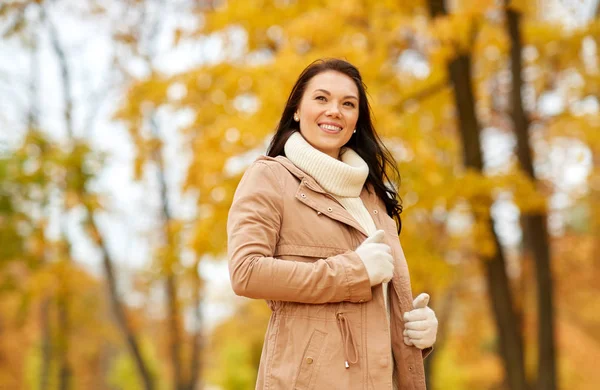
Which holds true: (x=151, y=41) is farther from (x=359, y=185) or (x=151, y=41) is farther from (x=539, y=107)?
(x=359, y=185)

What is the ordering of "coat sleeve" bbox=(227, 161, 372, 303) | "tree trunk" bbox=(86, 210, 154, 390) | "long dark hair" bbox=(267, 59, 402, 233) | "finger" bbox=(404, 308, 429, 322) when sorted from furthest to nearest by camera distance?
1. "tree trunk" bbox=(86, 210, 154, 390)
2. "long dark hair" bbox=(267, 59, 402, 233)
3. "finger" bbox=(404, 308, 429, 322)
4. "coat sleeve" bbox=(227, 161, 372, 303)

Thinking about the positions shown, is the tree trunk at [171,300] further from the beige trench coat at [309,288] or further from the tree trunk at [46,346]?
the beige trench coat at [309,288]

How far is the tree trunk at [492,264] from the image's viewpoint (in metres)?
7.13

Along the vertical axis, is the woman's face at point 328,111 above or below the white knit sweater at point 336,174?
above

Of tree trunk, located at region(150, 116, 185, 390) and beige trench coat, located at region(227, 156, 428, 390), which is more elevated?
tree trunk, located at region(150, 116, 185, 390)

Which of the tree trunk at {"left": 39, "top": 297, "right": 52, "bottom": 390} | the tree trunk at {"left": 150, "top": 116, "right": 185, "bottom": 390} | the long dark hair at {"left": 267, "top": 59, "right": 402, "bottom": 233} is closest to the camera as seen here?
the long dark hair at {"left": 267, "top": 59, "right": 402, "bottom": 233}

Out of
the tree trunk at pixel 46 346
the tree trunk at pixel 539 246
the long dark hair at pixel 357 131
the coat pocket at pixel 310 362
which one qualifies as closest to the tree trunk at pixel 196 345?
the tree trunk at pixel 46 346

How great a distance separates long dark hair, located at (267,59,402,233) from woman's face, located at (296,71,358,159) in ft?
0.10

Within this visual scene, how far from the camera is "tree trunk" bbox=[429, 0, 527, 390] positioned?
23.4ft

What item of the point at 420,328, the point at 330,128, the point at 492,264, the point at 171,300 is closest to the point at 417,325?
the point at 420,328

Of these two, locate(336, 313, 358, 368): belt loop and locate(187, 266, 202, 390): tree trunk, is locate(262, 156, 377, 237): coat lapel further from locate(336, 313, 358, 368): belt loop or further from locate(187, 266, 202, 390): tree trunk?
locate(187, 266, 202, 390): tree trunk

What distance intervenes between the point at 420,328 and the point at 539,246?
6.51 m

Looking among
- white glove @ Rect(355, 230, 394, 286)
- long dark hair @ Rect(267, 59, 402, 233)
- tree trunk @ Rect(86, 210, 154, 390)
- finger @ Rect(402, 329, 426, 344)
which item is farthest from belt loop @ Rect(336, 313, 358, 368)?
tree trunk @ Rect(86, 210, 154, 390)

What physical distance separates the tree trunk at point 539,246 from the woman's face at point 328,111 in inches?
236
